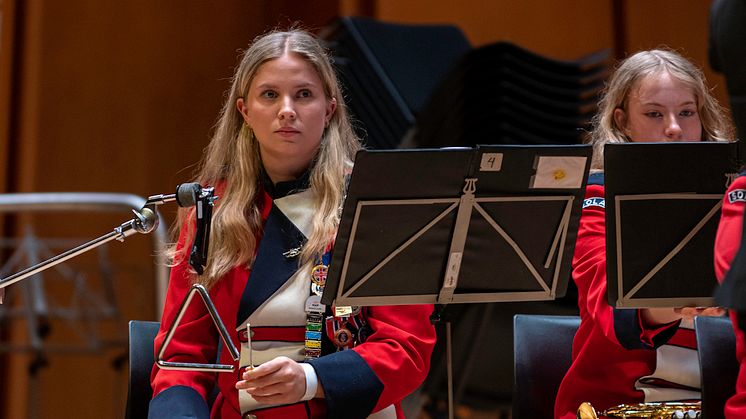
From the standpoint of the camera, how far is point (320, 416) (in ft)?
7.25

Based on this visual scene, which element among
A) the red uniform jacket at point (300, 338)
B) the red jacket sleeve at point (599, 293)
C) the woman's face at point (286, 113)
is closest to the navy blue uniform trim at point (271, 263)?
the red uniform jacket at point (300, 338)

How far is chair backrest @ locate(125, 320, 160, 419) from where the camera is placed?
2439 millimetres

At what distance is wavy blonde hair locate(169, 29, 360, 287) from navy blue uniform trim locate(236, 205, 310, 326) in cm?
4

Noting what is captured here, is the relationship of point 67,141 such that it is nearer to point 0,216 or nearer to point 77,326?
point 0,216

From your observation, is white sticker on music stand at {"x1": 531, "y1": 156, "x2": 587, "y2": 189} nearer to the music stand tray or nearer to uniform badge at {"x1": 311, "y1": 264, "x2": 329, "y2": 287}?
the music stand tray

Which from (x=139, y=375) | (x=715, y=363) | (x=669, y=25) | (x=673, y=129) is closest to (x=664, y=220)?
(x=715, y=363)

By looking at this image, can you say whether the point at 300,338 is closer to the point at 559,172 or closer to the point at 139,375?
the point at 139,375

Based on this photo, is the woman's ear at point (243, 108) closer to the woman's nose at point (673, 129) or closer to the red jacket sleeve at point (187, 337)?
the red jacket sleeve at point (187, 337)

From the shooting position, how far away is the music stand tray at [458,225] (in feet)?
6.72

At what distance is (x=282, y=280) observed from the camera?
2.31 m

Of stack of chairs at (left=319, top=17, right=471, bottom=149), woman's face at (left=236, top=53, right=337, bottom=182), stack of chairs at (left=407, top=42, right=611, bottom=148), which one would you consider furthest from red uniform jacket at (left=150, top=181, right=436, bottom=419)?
stack of chairs at (left=319, top=17, right=471, bottom=149)

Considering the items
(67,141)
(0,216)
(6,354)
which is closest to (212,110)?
(67,141)

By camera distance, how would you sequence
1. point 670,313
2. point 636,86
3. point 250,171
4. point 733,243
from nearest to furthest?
point 733,243, point 670,313, point 250,171, point 636,86

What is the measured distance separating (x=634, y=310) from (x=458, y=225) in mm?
435
